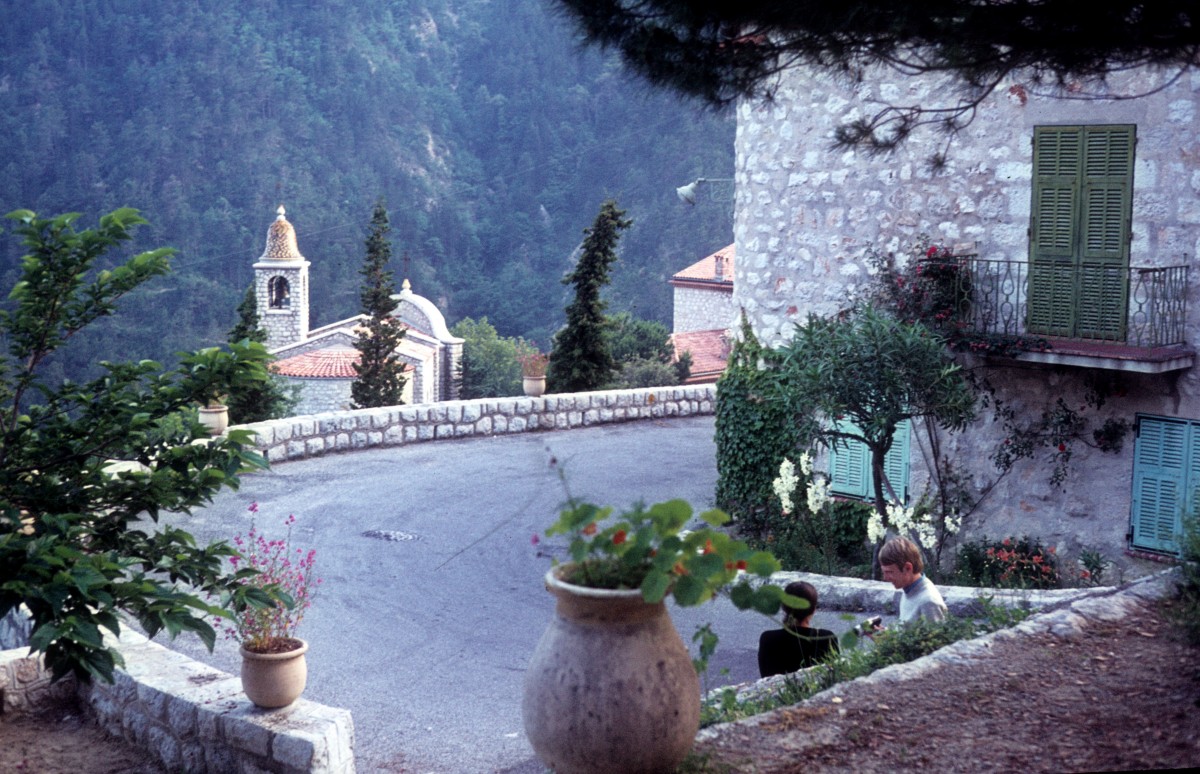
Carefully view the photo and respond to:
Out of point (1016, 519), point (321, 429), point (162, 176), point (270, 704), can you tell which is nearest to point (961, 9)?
point (270, 704)

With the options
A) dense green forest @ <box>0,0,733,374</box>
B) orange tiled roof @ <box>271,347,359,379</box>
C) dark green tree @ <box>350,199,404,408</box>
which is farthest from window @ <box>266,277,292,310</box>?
dark green tree @ <box>350,199,404,408</box>

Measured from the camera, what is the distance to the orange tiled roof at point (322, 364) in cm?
4153

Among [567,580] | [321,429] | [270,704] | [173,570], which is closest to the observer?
[567,580]

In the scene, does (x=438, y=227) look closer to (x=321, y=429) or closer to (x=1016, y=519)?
(x=321, y=429)

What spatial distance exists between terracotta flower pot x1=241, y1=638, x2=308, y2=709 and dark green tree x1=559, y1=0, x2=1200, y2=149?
3.65 meters

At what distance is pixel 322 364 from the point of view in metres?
42.7

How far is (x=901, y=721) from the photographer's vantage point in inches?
181

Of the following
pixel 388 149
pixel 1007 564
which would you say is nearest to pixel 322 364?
pixel 388 149

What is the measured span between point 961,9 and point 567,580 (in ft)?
9.55

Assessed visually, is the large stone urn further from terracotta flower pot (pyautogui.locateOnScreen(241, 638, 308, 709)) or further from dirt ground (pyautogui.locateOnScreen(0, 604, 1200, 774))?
terracotta flower pot (pyautogui.locateOnScreen(241, 638, 308, 709))

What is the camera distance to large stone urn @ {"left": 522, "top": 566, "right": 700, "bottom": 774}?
347cm

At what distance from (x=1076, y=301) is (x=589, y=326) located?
11.6m

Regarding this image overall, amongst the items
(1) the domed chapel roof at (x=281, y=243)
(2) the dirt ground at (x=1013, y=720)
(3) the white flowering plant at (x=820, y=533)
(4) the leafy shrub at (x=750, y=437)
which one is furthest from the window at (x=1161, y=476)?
(1) the domed chapel roof at (x=281, y=243)

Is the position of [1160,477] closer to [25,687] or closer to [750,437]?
[750,437]
